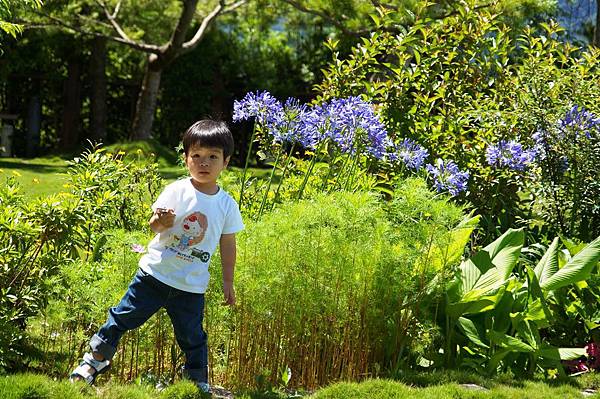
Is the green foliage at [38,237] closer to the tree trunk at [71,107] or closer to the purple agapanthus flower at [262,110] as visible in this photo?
the purple agapanthus flower at [262,110]

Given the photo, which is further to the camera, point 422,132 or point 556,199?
point 422,132

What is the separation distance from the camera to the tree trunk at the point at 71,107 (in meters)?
17.2

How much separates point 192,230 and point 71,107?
1419 cm

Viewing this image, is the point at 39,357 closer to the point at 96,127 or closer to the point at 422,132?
the point at 422,132

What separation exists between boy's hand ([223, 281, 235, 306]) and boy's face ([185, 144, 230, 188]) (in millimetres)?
428

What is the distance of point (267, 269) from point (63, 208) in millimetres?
944

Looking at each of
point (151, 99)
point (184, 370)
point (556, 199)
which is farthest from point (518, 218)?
point (151, 99)

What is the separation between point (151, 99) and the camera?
51.2ft

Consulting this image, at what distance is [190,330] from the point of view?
3797 mm

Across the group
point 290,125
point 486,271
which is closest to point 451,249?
point 486,271

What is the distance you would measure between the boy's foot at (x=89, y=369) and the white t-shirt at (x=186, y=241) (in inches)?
16.9

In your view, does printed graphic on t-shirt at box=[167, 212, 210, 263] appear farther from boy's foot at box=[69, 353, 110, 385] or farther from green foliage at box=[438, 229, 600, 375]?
green foliage at box=[438, 229, 600, 375]

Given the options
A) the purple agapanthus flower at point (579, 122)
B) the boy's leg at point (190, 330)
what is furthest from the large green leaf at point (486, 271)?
the boy's leg at point (190, 330)

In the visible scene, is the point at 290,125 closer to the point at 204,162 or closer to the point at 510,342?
the point at 204,162
